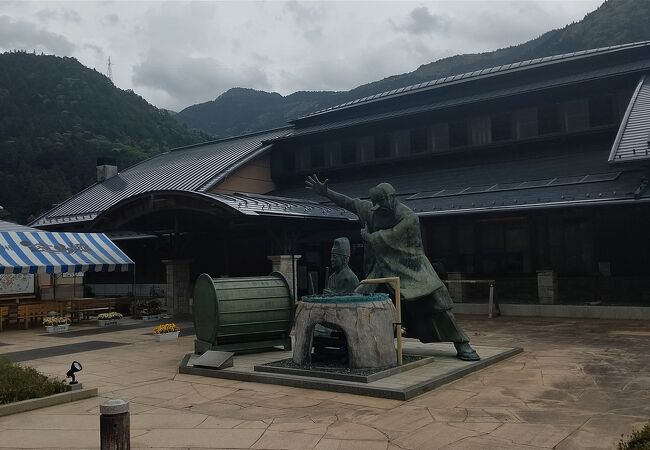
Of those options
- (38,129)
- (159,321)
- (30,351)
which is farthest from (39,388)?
(38,129)

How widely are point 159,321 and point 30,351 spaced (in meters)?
6.29

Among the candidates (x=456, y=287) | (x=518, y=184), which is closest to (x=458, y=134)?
(x=518, y=184)

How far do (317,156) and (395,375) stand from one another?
1893 cm

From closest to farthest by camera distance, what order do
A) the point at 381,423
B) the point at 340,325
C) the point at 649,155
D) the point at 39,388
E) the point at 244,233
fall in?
the point at 381,423 < the point at 39,388 < the point at 340,325 < the point at 649,155 < the point at 244,233

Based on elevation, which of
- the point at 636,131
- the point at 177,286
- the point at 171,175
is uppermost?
the point at 171,175

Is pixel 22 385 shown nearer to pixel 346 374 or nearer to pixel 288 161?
pixel 346 374

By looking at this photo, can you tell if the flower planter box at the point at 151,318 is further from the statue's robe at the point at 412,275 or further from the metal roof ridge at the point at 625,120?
the metal roof ridge at the point at 625,120

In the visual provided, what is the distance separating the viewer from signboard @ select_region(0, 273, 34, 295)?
22359mm

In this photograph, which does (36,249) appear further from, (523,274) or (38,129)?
(38,129)

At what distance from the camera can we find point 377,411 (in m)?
6.55

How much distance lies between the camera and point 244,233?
23062mm

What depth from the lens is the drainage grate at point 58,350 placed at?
12059 mm

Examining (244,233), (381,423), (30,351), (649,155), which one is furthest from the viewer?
(244,233)

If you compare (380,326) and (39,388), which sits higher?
(380,326)
